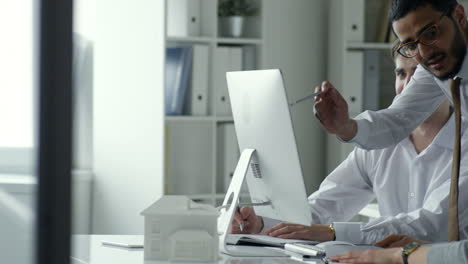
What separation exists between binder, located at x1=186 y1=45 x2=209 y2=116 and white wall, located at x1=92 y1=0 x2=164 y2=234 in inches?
10.4

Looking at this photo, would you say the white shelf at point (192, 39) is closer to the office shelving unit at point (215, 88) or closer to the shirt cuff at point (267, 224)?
the office shelving unit at point (215, 88)

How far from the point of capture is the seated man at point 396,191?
1.82 meters

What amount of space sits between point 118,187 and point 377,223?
2.03 m

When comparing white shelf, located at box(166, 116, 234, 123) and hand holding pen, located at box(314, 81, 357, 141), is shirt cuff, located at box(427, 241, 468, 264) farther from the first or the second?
white shelf, located at box(166, 116, 234, 123)

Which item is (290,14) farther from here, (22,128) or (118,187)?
(22,128)

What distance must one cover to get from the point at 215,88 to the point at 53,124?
324 centimetres

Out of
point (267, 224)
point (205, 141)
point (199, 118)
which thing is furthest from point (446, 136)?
point (205, 141)

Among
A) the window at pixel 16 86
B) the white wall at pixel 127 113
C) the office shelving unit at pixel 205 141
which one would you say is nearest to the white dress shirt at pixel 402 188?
the white wall at pixel 127 113

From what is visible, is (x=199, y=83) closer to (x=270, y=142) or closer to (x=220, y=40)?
(x=220, y=40)

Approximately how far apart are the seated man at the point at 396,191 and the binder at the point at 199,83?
1.42 m

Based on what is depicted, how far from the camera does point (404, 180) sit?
2.21 meters

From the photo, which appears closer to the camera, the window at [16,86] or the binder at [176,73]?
the window at [16,86]

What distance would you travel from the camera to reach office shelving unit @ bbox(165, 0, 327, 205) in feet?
11.8

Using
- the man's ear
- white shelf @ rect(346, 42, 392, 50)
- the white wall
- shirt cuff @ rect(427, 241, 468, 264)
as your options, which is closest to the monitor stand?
shirt cuff @ rect(427, 241, 468, 264)
